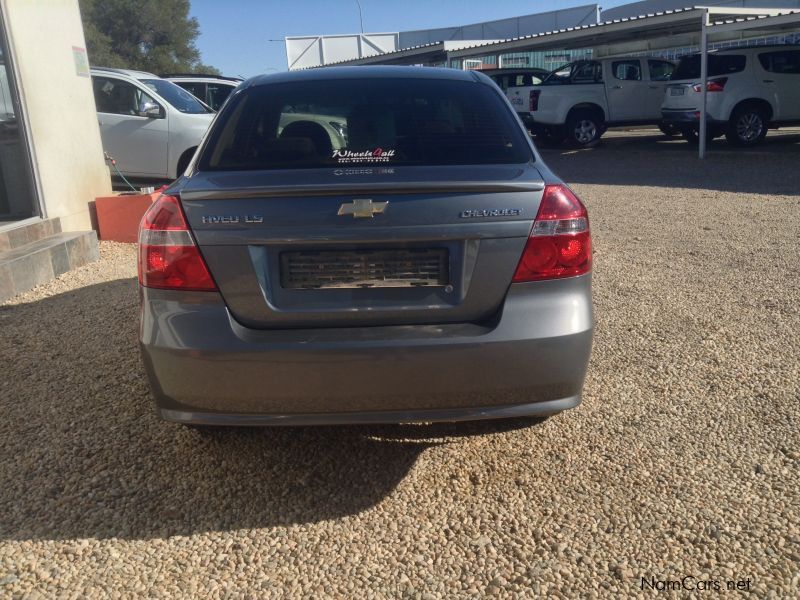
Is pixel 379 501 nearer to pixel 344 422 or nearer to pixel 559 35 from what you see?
pixel 344 422

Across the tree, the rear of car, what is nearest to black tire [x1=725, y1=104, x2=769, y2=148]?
the rear of car

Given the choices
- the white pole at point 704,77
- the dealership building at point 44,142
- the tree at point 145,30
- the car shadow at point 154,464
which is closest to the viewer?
the car shadow at point 154,464

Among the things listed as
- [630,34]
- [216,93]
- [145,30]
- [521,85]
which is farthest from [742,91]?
[145,30]

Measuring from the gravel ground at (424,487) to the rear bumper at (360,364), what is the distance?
0.44 meters

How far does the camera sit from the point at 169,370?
2.55 m

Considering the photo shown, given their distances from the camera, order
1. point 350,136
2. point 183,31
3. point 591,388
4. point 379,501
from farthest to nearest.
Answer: point 183,31
point 591,388
point 350,136
point 379,501

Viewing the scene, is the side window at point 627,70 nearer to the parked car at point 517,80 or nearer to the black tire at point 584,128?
the black tire at point 584,128

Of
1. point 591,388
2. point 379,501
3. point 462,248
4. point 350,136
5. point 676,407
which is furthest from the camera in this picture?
point 591,388

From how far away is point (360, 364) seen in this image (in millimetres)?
2469

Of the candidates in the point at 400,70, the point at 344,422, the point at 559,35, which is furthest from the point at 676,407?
the point at 559,35

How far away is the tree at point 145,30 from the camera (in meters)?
52.7

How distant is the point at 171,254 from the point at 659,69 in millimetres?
17759

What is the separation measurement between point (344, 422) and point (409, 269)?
22.9 inches

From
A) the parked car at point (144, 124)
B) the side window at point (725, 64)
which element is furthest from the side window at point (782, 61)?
the parked car at point (144, 124)
